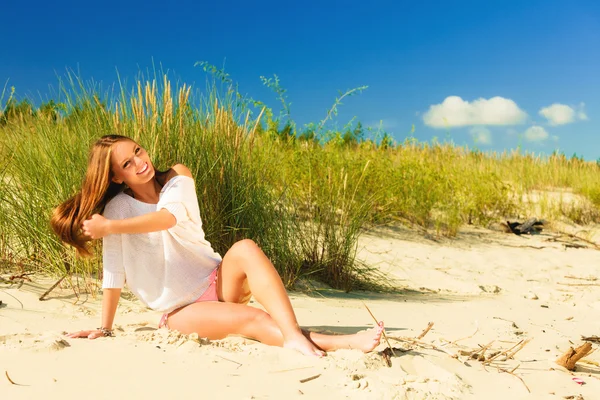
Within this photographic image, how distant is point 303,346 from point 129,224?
88 cm

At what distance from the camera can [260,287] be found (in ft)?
8.39

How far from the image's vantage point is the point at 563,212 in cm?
947

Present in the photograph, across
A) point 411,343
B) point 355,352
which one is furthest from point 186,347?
point 411,343

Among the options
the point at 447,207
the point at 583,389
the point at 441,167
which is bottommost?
the point at 583,389

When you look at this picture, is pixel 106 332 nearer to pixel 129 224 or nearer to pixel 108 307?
pixel 108 307

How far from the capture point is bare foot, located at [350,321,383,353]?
2375mm

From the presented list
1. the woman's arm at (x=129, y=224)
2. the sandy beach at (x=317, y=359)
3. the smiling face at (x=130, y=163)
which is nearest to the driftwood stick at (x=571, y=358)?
the sandy beach at (x=317, y=359)

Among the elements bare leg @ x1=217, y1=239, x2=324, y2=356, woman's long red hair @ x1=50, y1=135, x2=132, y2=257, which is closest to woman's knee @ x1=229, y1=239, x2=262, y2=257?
bare leg @ x1=217, y1=239, x2=324, y2=356

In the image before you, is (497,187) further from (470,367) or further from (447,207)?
(470,367)

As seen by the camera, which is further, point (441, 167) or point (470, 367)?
point (441, 167)

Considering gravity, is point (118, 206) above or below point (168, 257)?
above

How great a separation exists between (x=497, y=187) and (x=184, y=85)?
6.11 meters

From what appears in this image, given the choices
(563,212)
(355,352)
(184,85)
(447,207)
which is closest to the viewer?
(355,352)

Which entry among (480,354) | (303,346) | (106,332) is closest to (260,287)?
(303,346)
